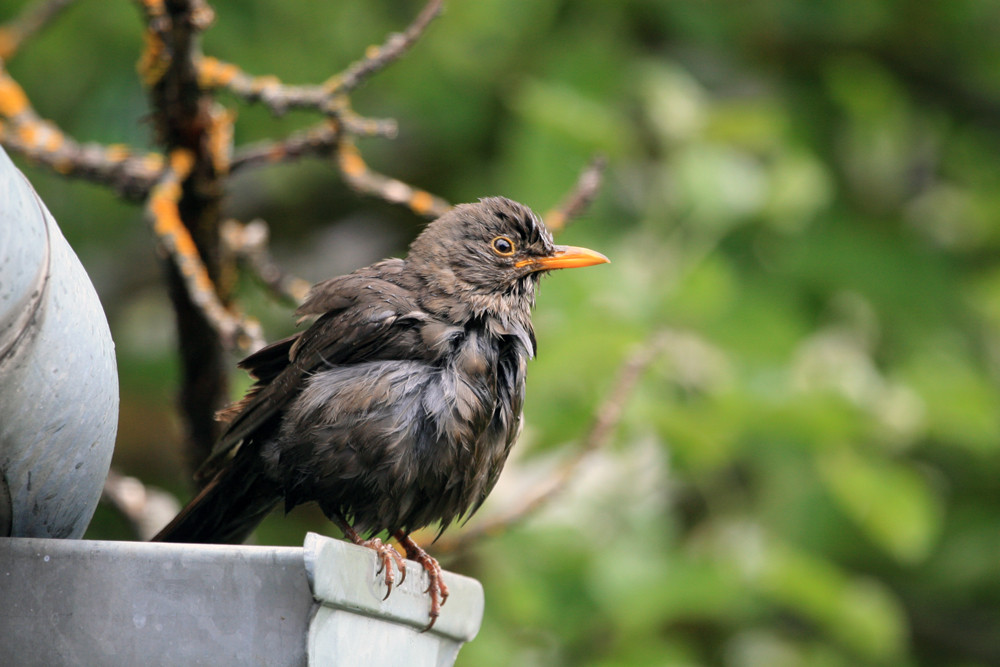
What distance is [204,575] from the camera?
179 centimetres

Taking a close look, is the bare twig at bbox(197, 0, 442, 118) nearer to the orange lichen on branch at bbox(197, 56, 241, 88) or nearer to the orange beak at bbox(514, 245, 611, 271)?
the orange lichen on branch at bbox(197, 56, 241, 88)

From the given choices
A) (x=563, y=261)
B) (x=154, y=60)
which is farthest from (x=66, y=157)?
(x=563, y=261)

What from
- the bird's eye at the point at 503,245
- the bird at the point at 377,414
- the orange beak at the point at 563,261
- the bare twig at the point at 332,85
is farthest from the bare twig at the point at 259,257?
the orange beak at the point at 563,261

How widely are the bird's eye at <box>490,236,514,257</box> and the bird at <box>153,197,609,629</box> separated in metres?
0.28

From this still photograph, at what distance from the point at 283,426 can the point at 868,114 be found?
3.52 metres

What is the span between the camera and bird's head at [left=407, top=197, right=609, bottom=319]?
3262 mm

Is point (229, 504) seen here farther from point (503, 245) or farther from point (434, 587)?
point (503, 245)

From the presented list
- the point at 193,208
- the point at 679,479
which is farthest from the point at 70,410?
the point at 679,479

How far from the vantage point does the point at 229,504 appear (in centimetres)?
304

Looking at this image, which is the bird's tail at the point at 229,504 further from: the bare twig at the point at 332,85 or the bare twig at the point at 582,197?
the bare twig at the point at 582,197

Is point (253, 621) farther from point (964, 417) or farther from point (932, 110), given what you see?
point (932, 110)

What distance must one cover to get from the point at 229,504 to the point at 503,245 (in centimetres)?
117

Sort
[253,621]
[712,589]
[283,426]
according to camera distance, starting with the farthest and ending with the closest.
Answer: [712,589] < [283,426] < [253,621]

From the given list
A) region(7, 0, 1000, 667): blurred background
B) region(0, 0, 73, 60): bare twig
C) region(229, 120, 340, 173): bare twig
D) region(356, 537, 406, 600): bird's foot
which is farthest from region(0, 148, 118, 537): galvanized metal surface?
region(7, 0, 1000, 667): blurred background
